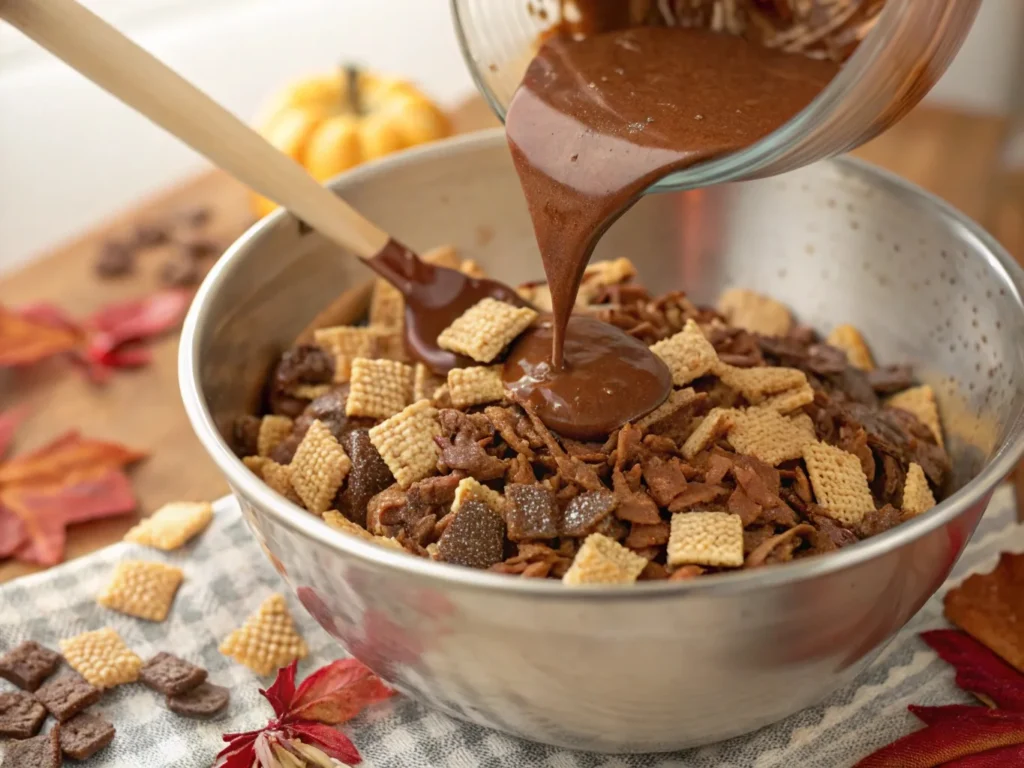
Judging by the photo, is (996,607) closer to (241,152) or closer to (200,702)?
(200,702)

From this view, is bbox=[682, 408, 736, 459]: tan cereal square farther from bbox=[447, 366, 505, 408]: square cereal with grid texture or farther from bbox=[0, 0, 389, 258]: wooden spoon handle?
bbox=[0, 0, 389, 258]: wooden spoon handle

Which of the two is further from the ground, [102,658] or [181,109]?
[181,109]

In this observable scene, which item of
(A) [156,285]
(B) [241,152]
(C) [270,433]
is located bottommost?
(A) [156,285]

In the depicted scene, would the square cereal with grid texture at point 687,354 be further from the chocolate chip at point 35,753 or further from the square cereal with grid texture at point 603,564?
the chocolate chip at point 35,753

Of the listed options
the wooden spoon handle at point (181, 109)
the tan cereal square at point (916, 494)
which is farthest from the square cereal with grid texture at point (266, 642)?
the tan cereal square at point (916, 494)

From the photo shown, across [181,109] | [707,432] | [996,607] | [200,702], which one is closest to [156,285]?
[181,109]

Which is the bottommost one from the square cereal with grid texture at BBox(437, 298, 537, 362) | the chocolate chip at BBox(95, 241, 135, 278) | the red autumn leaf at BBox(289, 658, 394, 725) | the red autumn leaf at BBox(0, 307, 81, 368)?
the red autumn leaf at BBox(289, 658, 394, 725)

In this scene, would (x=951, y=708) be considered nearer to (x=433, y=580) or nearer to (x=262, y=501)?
(x=433, y=580)

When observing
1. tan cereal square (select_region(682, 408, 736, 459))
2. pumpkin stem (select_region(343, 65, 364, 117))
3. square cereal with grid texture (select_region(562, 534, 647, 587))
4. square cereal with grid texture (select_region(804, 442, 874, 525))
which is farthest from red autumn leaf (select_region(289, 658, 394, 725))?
pumpkin stem (select_region(343, 65, 364, 117))
